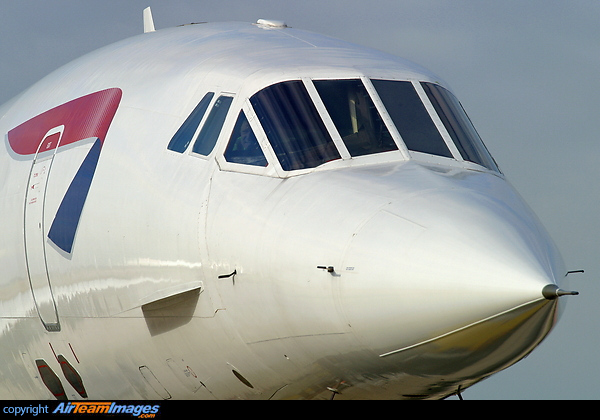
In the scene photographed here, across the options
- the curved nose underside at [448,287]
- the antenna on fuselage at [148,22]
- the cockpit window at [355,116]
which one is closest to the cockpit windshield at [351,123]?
the cockpit window at [355,116]

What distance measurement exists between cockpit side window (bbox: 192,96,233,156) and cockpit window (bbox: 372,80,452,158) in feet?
5.39

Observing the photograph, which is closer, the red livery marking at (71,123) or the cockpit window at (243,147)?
the cockpit window at (243,147)

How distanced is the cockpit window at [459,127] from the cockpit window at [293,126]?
1636 mm

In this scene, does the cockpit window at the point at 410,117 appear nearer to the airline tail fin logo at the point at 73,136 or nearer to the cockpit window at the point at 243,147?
the cockpit window at the point at 243,147

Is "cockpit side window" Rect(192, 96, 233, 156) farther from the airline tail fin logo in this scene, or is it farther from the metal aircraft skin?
the airline tail fin logo

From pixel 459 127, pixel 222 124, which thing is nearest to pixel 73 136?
pixel 222 124

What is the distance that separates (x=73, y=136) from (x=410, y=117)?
170 inches

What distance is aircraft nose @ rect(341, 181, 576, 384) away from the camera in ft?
22.4

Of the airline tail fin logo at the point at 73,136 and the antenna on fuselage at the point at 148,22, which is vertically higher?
the antenna on fuselage at the point at 148,22

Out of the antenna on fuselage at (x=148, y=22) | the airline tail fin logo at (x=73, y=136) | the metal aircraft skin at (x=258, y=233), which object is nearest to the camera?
the metal aircraft skin at (x=258, y=233)

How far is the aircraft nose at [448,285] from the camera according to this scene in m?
6.84

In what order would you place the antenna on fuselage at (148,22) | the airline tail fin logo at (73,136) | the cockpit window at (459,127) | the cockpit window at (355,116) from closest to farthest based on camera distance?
the cockpit window at (355,116)
the cockpit window at (459,127)
the airline tail fin logo at (73,136)
the antenna on fuselage at (148,22)
